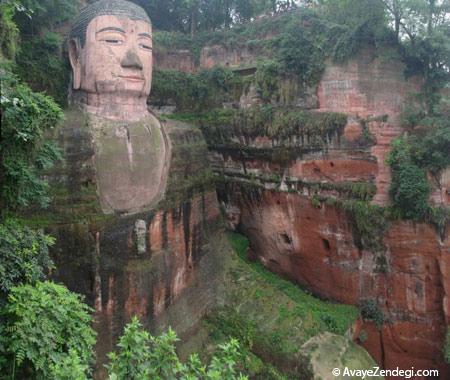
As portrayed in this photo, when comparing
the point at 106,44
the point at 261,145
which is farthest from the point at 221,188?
the point at 106,44

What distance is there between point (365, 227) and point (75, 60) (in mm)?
9959

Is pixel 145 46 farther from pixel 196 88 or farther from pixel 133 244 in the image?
pixel 133 244

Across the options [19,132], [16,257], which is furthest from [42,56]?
[16,257]

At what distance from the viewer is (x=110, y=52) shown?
11.5 m

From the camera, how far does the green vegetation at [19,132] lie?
5.90 meters

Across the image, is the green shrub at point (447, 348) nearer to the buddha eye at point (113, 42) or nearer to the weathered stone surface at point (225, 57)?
the weathered stone surface at point (225, 57)

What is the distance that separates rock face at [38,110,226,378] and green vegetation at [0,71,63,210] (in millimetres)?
3488

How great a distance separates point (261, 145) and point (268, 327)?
20.2ft

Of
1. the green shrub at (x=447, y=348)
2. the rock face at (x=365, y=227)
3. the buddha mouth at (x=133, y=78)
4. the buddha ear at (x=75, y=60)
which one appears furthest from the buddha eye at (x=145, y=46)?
the green shrub at (x=447, y=348)

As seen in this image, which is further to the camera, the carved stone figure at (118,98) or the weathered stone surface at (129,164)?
the carved stone figure at (118,98)

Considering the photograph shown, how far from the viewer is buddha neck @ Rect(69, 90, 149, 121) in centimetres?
1185

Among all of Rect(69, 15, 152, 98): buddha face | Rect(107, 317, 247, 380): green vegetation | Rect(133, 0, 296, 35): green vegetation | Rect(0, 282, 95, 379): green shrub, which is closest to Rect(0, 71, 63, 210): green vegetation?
Rect(0, 282, 95, 379): green shrub

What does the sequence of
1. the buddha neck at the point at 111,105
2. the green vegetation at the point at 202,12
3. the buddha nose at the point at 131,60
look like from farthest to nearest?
the green vegetation at the point at 202,12 < the buddha neck at the point at 111,105 < the buddha nose at the point at 131,60

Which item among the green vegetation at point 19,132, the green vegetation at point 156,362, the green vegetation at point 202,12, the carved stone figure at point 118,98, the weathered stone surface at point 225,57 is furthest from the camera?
the green vegetation at point 202,12
